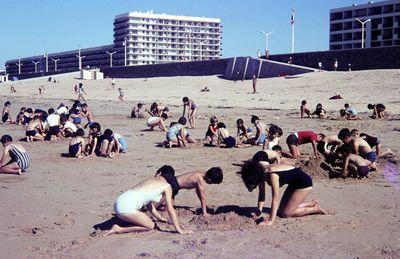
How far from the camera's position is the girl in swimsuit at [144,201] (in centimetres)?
623

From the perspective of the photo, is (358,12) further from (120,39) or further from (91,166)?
(91,166)

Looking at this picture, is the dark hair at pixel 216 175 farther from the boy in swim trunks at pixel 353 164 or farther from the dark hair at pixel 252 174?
the boy in swim trunks at pixel 353 164

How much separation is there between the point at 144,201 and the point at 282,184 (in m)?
1.89

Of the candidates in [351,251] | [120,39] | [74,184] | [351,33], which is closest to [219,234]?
[351,251]

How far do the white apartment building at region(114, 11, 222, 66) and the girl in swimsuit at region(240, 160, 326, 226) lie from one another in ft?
397

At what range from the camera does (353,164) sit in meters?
9.75

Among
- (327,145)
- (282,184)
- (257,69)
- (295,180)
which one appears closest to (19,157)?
(282,184)

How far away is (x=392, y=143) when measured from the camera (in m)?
14.8

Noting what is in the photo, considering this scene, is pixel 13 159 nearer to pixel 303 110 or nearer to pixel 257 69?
pixel 303 110

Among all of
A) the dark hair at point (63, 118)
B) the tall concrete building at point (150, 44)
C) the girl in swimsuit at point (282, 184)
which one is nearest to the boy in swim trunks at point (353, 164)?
the girl in swimsuit at point (282, 184)

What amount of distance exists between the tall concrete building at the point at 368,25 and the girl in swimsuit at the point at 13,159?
244ft

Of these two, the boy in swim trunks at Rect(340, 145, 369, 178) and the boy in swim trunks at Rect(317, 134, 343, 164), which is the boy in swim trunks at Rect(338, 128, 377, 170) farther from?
the boy in swim trunks at Rect(317, 134, 343, 164)

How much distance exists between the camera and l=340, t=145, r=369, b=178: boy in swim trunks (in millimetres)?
9672

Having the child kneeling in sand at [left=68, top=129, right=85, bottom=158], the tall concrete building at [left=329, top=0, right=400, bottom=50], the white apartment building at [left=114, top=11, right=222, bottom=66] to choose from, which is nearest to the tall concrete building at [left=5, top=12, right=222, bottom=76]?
the white apartment building at [left=114, top=11, right=222, bottom=66]
